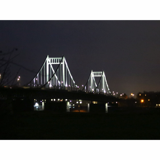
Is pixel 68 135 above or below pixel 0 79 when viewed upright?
below

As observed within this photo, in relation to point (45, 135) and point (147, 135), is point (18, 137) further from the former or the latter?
point (147, 135)

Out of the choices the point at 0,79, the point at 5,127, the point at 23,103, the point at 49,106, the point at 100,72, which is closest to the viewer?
the point at 0,79

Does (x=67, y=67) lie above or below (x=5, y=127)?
above

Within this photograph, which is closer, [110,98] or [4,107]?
[4,107]

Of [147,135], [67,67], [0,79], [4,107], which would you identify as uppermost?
[67,67]

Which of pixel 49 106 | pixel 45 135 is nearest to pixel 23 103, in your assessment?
pixel 49 106

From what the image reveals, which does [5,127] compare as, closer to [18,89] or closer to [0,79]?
[0,79]

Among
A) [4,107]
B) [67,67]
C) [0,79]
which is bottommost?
[4,107]

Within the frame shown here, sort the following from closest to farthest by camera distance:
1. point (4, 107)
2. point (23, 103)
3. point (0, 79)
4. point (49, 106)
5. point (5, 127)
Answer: point (0, 79), point (4, 107), point (5, 127), point (23, 103), point (49, 106)

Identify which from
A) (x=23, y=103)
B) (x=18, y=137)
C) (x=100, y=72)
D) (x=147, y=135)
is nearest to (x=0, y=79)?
(x=18, y=137)
